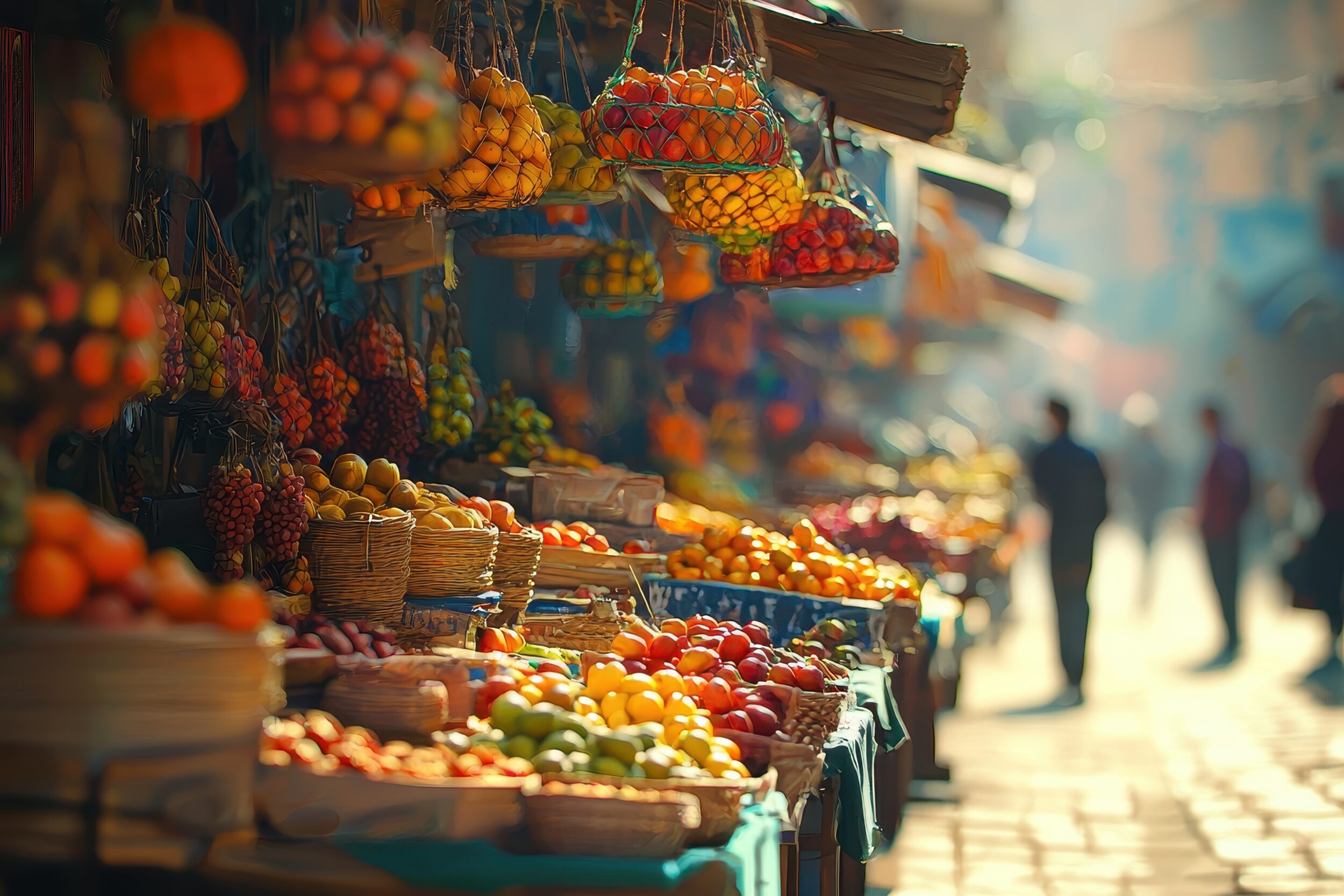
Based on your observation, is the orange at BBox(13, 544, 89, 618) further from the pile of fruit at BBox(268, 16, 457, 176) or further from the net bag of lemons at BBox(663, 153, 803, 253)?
the net bag of lemons at BBox(663, 153, 803, 253)

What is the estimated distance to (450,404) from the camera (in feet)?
21.9

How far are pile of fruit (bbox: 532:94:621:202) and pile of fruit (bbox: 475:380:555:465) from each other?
6.54 feet

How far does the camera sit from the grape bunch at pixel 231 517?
4352mm

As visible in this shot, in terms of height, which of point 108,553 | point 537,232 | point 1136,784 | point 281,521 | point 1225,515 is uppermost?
point 537,232

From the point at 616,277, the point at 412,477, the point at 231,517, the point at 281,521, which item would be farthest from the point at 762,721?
the point at 616,277

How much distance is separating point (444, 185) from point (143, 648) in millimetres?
2251

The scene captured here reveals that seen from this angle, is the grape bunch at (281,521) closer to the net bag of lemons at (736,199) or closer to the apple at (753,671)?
the apple at (753,671)

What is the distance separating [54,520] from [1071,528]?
8.44 m

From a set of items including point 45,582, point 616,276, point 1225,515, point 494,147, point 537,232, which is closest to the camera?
point 45,582

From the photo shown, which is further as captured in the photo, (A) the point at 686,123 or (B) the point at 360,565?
(B) the point at 360,565

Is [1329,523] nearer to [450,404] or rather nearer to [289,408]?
[450,404]

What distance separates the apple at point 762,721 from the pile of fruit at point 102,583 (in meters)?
1.74

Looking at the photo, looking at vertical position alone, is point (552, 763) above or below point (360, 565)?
below

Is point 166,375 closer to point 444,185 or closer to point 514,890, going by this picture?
point 444,185
